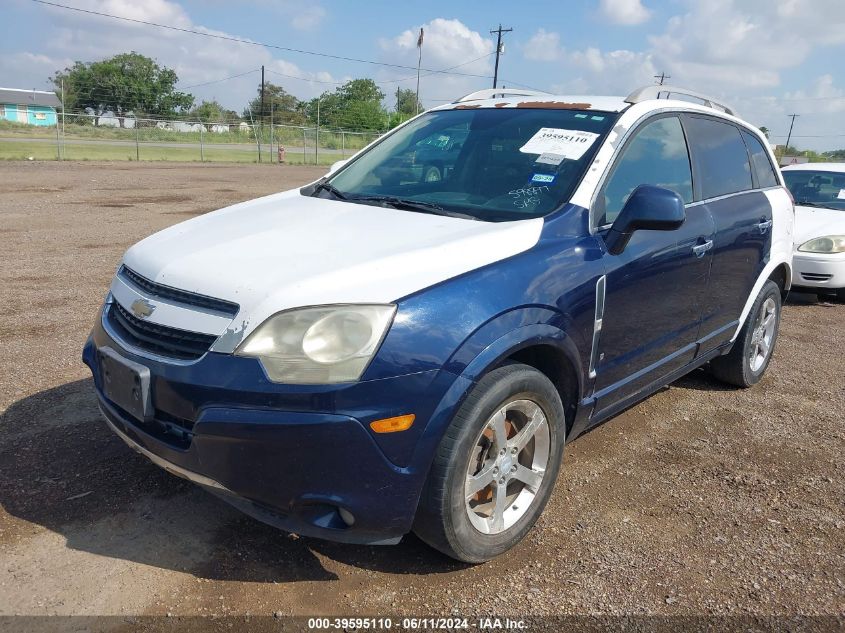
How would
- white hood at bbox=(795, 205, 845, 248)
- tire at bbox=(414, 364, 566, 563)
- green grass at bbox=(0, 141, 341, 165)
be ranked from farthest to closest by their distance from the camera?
1. green grass at bbox=(0, 141, 341, 165)
2. white hood at bbox=(795, 205, 845, 248)
3. tire at bbox=(414, 364, 566, 563)

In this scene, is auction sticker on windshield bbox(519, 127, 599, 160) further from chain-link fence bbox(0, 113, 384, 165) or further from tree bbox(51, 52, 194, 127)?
tree bbox(51, 52, 194, 127)

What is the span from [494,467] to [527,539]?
0.50 meters

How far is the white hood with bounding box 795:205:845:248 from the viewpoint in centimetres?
776

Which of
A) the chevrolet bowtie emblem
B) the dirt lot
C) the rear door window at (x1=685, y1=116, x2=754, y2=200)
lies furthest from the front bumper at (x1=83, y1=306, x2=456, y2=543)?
the rear door window at (x1=685, y1=116, x2=754, y2=200)

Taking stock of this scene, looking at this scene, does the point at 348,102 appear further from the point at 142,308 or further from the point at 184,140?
the point at 142,308

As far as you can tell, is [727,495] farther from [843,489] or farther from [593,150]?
[593,150]

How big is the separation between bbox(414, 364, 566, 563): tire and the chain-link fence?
106ft

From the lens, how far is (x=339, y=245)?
2.67m

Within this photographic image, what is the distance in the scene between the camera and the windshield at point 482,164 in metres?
3.15

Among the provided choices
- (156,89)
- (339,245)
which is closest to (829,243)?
(339,245)

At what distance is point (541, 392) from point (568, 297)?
1.33 ft

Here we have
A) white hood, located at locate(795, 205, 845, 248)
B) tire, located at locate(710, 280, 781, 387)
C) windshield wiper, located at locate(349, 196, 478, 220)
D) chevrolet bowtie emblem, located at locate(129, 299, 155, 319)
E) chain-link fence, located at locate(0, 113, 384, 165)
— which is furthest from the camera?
chain-link fence, located at locate(0, 113, 384, 165)

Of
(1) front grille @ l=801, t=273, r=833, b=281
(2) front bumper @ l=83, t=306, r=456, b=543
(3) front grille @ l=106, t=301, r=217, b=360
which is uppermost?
(3) front grille @ l=106, t=301, r=217, b=360

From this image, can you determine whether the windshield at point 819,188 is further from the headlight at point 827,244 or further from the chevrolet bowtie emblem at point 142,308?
the chevrolet bowtie emblem at point 142,308
